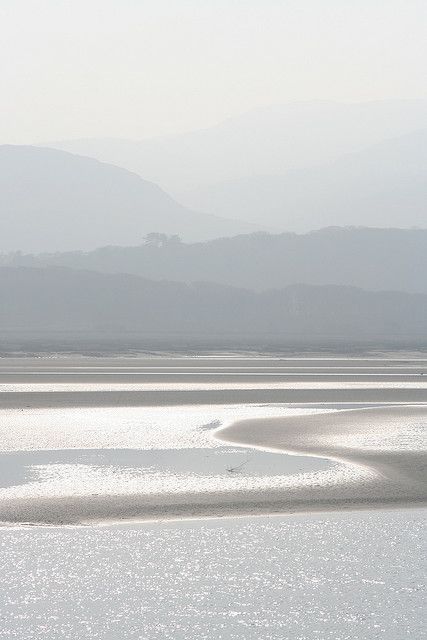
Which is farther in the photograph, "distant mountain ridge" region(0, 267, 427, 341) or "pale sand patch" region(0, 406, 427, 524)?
"distant mountain ridge" region(0, 267, 427, 341)

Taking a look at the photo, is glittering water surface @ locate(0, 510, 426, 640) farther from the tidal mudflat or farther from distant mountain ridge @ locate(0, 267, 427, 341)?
distant mountain ridge @ locate(0, 267, 427, 341)

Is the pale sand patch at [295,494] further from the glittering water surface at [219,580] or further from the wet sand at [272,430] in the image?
the glittering water surface at [219,580]

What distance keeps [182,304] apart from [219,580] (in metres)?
159

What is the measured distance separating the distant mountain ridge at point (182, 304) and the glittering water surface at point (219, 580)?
461 ft

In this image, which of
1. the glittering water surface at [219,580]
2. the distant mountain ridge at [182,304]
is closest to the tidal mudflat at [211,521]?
the glittering water surface at [219,580]

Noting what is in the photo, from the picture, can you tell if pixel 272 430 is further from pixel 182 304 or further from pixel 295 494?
pixel 182 304

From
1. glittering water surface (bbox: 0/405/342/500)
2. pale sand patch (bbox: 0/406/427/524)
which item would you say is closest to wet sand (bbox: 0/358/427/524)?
pale sand patch (bbox: 0/406/427/524)

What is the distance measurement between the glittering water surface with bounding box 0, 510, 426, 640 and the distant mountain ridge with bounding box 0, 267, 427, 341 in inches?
5529

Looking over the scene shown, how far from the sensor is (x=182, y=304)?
557 feet

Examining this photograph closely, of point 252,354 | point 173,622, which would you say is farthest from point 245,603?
point 252,354

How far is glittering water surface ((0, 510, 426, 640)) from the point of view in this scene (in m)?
9.80

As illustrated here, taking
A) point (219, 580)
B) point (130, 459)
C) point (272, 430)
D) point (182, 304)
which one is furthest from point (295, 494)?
point (182, 304)

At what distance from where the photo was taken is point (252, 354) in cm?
6375

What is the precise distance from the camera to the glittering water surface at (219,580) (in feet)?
32.2
